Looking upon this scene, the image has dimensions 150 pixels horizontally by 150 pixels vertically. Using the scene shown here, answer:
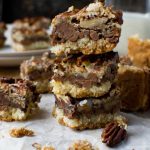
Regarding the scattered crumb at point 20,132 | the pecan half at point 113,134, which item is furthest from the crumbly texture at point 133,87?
the scattered crumb at point 20,132

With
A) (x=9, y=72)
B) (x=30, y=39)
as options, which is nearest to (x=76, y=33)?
(x=9, y=72)

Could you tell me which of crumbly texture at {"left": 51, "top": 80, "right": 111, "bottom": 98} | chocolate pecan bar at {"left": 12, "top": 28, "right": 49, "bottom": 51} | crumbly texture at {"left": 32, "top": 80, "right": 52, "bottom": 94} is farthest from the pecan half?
chocolate pecan bar at {"left": 12, "top": 28, "right": 49, "bottom": 51}

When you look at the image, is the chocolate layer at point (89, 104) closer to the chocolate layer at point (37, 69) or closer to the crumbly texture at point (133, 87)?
the crumbly texture at point (133, 87)

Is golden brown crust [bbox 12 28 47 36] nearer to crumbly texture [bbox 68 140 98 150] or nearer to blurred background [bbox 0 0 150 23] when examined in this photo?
crumbly texture [bbox 68 140 98 150]

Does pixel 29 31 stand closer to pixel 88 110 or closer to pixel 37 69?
pixel 37 69

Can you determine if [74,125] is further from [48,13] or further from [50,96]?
[48,13]
